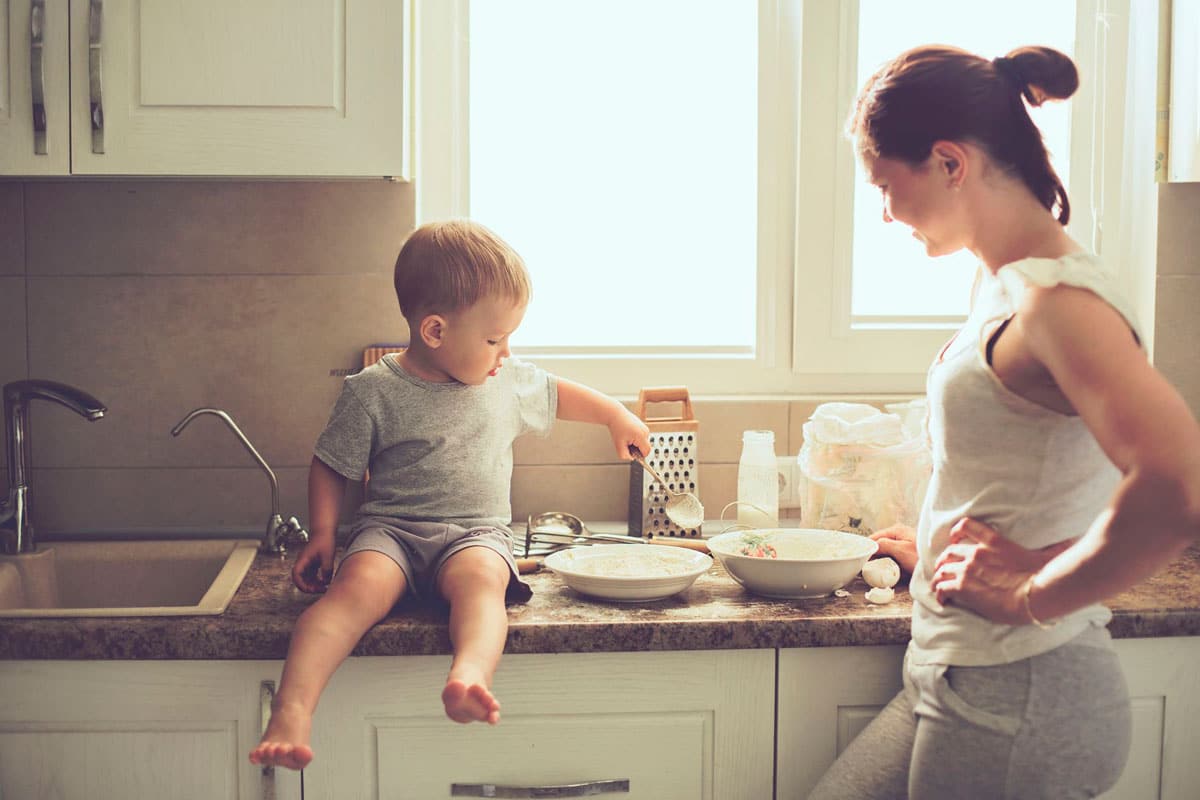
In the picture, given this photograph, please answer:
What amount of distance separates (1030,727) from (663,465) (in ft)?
2.88

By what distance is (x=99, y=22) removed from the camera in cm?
164

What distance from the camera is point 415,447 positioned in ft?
5.38

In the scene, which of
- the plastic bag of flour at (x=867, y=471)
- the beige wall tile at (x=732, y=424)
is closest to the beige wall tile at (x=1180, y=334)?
the plastic bag of flour at (x=867, y=471)

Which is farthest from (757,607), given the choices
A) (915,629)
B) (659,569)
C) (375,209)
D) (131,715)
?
(375,209)

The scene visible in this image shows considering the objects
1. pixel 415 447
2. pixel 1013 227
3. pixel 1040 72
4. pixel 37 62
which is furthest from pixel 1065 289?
pixel 37 62

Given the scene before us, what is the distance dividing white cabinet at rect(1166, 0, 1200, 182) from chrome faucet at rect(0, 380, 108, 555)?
1857 mm

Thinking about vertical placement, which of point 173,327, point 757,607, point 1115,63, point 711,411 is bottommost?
point 757,607

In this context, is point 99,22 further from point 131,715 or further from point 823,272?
point 823,272

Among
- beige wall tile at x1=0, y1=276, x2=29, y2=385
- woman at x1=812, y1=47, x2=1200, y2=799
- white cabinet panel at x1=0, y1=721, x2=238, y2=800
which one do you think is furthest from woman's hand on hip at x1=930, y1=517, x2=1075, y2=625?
beige wall tile at x1=0, y1=276, x2=29, y2=385

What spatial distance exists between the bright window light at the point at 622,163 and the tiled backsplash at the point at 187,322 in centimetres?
26

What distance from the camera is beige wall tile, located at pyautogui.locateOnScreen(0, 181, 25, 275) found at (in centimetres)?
197

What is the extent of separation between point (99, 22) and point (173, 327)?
561mm

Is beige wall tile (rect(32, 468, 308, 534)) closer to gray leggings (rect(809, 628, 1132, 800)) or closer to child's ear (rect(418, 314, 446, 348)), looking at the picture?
child's ear (rect(418, 314, 446, 348))

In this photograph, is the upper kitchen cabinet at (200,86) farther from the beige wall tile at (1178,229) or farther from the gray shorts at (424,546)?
the beige wall tile at (1178,229)
